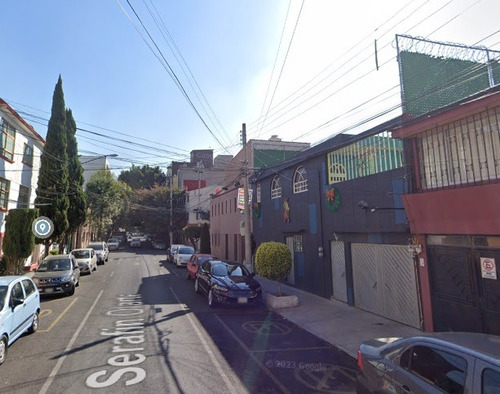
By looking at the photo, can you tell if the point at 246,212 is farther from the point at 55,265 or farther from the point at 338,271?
the point at 55,265

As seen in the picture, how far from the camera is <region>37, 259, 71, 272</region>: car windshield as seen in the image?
14266 mm

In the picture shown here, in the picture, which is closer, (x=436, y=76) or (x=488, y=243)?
(x=488, y=243)

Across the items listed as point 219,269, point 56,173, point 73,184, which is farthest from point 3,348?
point 73,184

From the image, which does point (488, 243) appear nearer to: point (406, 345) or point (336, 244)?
point (406, 345)

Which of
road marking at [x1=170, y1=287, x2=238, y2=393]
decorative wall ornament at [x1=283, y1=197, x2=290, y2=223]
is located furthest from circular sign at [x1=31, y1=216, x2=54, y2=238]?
decorative wall ornament at [x1=283, y1=197, x2=290, y2=223]

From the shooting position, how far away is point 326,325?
9.47 meters

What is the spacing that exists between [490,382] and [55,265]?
15.9 metres

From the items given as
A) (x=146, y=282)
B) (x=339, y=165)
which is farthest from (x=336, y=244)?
(x=146, y=282)

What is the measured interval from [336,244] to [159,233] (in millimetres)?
45696

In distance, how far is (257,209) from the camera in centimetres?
2067

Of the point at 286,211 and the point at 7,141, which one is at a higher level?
the point at 7,141

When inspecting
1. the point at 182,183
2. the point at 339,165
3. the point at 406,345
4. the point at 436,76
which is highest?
the point at 182,183

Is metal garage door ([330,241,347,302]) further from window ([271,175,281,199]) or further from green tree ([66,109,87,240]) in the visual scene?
green tree ([66,109,87,240])

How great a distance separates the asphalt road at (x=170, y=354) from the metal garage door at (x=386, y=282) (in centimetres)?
279
